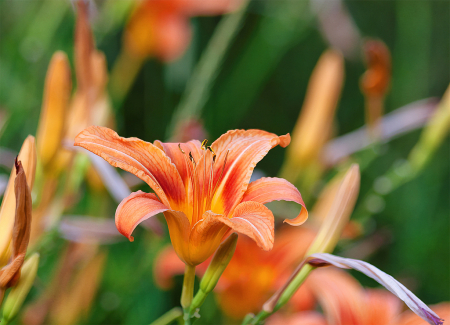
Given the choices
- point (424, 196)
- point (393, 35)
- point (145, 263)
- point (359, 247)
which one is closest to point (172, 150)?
point (145, 263)

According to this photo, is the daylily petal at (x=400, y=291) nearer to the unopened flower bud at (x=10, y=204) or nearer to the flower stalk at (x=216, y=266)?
the flower stalk at (x=216, y=266)

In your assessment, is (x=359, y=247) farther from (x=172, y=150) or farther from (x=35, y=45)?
(x=35, y=45)

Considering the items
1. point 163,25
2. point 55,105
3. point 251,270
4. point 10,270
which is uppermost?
point 163,25

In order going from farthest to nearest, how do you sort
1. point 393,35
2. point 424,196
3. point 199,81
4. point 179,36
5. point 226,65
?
point 393,35 → point 226,65 → point 424,196 → point 179,36 → point 199,81

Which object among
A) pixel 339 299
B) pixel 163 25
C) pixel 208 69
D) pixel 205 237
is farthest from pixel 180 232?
pixel 163 25

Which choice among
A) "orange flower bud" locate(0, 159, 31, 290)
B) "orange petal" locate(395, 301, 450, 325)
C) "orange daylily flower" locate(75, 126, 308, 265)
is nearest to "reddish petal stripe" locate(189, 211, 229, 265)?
"orange daylily flower" locate(75, 126, 308, 265)

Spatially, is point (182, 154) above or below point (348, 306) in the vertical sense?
above

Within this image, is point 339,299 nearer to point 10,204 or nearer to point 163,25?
point 10,204

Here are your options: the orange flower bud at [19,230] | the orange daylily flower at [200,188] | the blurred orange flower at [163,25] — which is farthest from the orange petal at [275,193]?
the blurred orange flower at [163,25]
